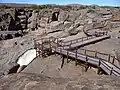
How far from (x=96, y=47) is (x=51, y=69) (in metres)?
5.84

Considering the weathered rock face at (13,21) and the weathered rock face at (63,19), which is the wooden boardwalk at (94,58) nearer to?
the weathered rock face at (63,19)

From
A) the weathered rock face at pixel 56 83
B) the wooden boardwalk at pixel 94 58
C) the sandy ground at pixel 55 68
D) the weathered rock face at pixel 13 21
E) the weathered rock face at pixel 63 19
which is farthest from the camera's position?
the weathered rock face at pixel 13 21

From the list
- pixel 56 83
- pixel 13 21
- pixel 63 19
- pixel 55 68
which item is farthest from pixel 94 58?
pixel 13 21

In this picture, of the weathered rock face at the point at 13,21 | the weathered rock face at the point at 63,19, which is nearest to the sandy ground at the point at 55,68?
the weathered rock face at the point at 63,19

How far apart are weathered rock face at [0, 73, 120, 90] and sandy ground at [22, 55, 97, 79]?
33.4 ft

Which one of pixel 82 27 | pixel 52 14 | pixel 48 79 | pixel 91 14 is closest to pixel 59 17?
pixel 52 14

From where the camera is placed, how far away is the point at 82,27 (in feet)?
115

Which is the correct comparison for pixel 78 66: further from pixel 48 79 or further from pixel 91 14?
pixel 91 14

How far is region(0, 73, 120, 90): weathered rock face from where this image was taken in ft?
15.7

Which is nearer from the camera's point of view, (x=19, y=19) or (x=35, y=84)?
(x=35, y=84)

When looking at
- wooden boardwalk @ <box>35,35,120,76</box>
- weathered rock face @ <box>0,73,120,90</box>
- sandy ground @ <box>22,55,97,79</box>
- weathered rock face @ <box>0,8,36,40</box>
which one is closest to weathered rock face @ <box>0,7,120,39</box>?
weathered rock face @ <box>0,8,36,40</box>

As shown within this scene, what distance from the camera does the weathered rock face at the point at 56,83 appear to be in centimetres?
479

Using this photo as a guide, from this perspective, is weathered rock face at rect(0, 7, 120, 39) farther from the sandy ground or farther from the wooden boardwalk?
the sandy ground

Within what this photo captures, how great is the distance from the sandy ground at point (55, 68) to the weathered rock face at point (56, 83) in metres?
10.2
